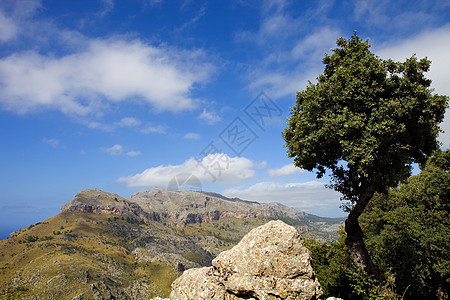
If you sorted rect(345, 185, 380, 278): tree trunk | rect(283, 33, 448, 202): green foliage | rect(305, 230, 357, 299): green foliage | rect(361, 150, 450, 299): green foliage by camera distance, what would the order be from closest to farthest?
rect(283, 33, 448, 202): green foliage < rect(345, 185, 380, 278): tree trunk < rect(305, 230, 357, 299): green foliage < rect(361, 150, 450, 299): green foliage

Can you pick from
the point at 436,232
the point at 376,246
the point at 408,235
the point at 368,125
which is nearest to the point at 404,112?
the point at 368,125

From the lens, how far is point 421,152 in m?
18.2

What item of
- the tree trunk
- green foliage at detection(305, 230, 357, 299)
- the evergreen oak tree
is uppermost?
the evergreen oak tree

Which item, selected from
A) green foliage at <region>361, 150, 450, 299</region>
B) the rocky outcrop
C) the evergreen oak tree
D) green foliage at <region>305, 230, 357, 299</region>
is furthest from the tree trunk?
green foliage at <region>361, 150, 450, 299</region>

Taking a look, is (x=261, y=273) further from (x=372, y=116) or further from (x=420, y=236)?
(x=420, y=236)

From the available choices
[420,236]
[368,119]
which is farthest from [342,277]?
[368,119]

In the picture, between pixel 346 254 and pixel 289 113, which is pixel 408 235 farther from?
pixel 289 113

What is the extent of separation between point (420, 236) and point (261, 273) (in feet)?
83.3

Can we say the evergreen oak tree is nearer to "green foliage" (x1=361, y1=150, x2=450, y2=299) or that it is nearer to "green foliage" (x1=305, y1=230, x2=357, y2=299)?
"green foliage" (x1=305, y1=230, x2=357, y2=299)

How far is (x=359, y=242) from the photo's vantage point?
57.9 ft

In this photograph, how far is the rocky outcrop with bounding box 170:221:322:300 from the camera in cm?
1099

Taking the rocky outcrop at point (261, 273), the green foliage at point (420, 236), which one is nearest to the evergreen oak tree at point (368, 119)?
the rocky outcrop at point (261, 273)

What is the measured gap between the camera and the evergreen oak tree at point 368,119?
50.7ft

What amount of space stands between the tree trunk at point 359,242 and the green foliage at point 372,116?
53.9 inches
